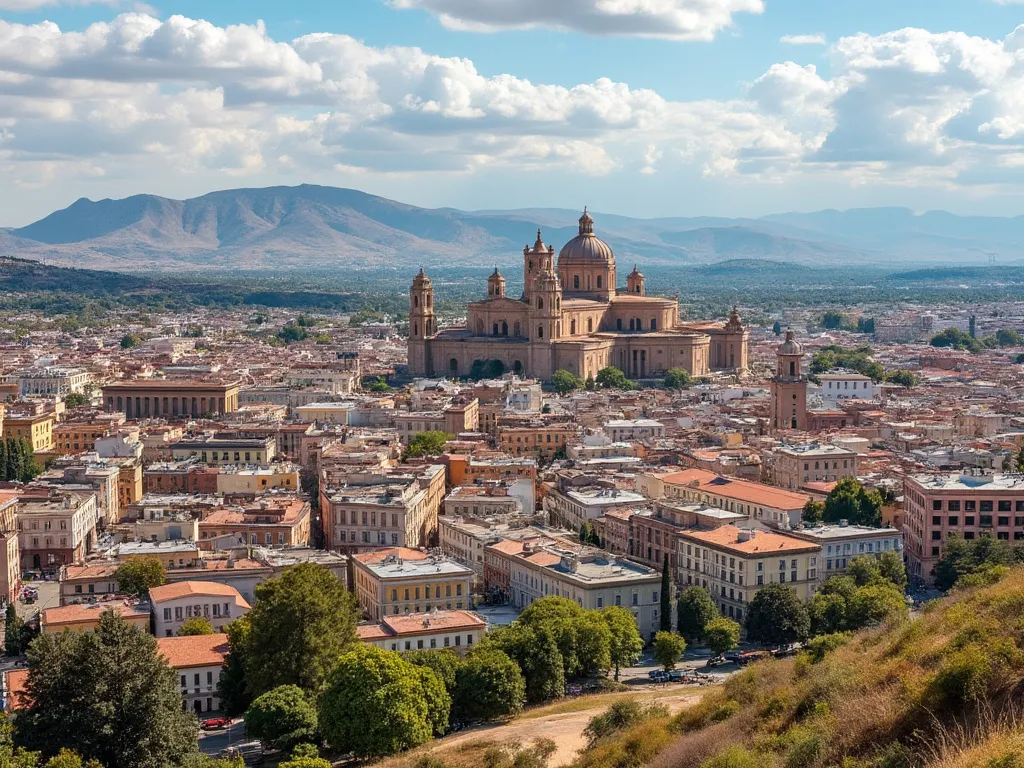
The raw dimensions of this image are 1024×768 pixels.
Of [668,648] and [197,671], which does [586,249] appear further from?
[197,671]

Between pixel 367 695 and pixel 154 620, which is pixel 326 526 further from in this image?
pixel 367 695

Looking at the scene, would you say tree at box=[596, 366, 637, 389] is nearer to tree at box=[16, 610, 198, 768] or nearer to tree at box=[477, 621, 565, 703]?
tree at box=[477, 621, 565, 703]

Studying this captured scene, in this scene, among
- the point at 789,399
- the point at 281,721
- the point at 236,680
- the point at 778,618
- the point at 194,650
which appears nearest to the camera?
the point at 281,721

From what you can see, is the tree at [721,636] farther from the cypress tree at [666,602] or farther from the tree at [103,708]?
the tree at [103,708]

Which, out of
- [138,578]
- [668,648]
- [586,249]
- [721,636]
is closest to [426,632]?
[668,648]

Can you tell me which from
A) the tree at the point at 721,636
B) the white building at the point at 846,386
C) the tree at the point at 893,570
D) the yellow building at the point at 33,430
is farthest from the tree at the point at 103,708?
the white building at the point at 846,386

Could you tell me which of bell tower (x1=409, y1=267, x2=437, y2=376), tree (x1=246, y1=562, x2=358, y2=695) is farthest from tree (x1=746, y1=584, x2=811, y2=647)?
bell tower (x1=409, y1=267, x2=437, y2=376)
